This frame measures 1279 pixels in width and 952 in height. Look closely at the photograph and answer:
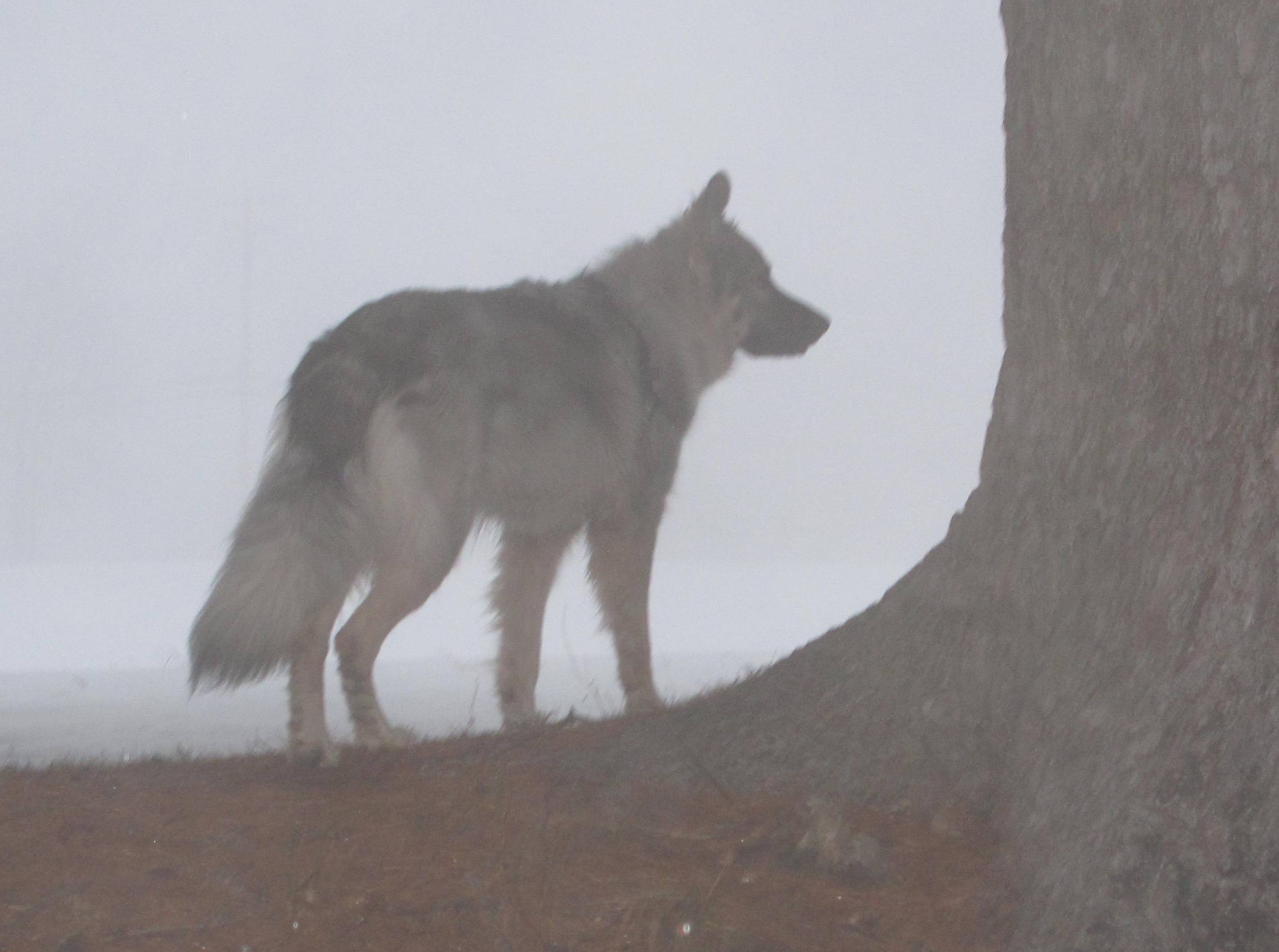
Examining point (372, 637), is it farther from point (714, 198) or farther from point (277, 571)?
point (714, 198)

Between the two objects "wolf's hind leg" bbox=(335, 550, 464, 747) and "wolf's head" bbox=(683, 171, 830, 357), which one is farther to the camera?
"wolf's head" bbox=(683, 171, 830, 357)

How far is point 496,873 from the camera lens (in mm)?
1839

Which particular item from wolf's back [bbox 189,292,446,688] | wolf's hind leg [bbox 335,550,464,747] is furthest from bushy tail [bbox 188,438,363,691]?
wolf's hind leg [bbox 335,550,464,747]

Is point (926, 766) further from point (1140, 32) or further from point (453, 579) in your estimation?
point (453, 579)

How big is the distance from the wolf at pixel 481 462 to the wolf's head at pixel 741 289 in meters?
0.01

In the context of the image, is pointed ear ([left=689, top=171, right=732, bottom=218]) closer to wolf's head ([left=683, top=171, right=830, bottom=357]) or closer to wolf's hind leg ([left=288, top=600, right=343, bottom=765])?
wolf's head ([left=683, top=171, right=830, bottom=357])

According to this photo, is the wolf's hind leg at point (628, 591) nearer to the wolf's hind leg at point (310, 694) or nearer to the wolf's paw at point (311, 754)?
the wolf's hind leg at point (310, 694)

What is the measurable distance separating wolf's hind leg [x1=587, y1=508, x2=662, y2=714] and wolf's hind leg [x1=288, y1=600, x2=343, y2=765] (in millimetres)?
1089

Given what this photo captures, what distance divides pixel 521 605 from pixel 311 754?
4.12 ft

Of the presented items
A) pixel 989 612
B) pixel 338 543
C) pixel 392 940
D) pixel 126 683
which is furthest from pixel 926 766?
pixel 126 683

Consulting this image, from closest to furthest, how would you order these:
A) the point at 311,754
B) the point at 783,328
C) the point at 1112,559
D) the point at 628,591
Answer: the point at 1112,559, the point at 311,754, the point at 628,591, the point at 783,328

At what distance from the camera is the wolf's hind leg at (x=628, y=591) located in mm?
3730

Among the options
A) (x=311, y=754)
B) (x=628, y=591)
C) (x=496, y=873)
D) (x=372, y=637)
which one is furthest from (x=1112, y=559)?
(x=628, y=591)

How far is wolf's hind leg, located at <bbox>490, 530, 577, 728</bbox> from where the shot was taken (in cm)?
376
